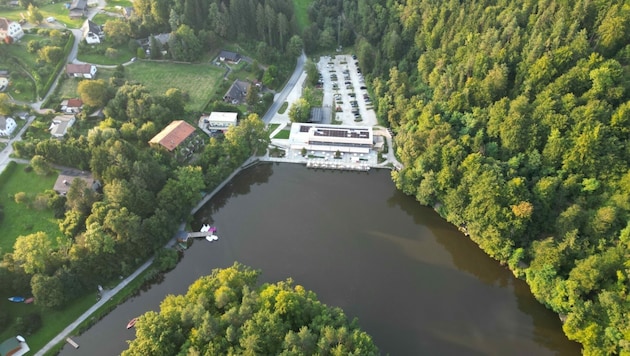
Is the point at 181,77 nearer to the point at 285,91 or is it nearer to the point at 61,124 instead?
the point at 285,91

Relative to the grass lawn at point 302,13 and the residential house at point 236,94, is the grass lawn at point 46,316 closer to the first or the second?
the residential house at point 236,94

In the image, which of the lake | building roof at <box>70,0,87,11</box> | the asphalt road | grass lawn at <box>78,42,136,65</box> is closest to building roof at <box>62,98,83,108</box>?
grass lawn at <box>78,42,136,65</box>

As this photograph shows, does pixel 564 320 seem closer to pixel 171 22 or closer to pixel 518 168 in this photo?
pixel 518 168

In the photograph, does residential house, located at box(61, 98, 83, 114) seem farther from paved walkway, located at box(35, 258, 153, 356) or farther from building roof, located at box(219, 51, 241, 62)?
paved walkway, located at box(35, 258, 153, 356)

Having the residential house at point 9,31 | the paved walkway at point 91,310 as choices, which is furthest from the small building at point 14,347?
the residential house at point 9,31

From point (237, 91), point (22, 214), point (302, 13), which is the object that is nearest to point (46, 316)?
point (22, 214)

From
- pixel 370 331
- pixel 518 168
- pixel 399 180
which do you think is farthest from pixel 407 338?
pixel 518 168

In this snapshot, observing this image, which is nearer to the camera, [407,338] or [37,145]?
[407,338]
